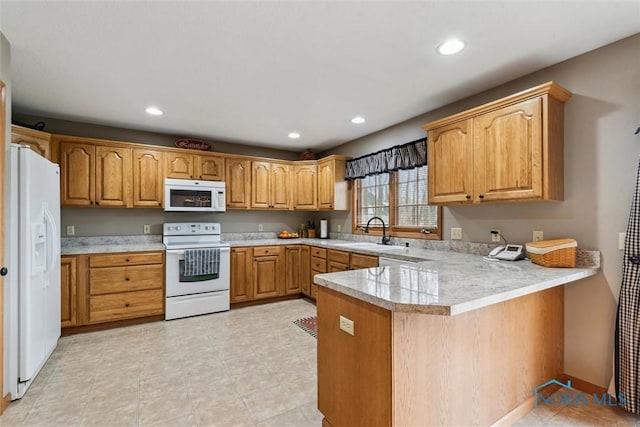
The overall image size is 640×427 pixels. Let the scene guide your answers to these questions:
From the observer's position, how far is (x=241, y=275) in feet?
13.6

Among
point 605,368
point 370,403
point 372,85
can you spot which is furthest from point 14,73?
point 605,368

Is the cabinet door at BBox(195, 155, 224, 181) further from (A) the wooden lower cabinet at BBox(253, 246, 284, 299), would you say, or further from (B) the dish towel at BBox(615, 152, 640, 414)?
(B) the dish towel at BBox(615, 152, 640, 414)

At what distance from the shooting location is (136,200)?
150 inches

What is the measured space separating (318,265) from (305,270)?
38cm

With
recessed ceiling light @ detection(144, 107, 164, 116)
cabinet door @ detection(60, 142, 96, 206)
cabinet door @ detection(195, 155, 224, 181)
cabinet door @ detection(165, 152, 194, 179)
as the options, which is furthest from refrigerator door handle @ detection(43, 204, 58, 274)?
cabinet door @ detection(195, 155, 224, 181)

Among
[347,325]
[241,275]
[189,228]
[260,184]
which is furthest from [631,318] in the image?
[189,228]

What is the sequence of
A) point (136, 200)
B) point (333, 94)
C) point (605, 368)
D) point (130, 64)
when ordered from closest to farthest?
1. point (605, 368)
2. point (130, 64)
3. point (333, 94)
4. point (136, 200)

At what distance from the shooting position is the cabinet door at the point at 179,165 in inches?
158

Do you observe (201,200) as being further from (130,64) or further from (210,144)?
(130,64)

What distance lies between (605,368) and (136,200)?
480cm

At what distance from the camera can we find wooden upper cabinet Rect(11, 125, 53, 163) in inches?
115

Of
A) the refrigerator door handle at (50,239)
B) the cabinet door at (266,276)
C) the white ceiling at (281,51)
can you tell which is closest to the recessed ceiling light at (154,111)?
the white ceiling at (281,51)

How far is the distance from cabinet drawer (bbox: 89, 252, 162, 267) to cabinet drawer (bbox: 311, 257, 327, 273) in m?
1.99

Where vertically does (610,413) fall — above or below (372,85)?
below
